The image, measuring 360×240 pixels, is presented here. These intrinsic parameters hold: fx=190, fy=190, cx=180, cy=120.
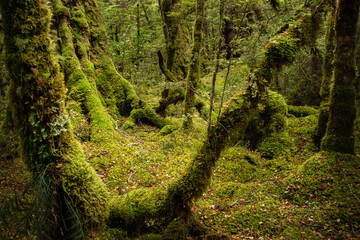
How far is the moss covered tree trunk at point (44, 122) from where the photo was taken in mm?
2234

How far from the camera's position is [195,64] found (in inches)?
332

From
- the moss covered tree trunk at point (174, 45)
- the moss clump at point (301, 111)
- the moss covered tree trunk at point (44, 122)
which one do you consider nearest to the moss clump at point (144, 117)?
the moss covered tree trunk at point (174, 45)

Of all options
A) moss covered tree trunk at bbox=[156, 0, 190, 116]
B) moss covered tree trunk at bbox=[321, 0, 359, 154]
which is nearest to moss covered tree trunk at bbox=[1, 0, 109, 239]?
moss covered tree trunk at bbox=[321, 0, 359, 154]

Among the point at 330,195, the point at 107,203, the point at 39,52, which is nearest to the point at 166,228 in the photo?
the point at 107,203

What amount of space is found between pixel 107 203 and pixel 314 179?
5.16 m

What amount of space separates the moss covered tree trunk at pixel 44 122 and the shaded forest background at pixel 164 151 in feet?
0.05

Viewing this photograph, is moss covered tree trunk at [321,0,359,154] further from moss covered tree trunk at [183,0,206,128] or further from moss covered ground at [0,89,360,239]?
moss covered tree trunk at [183,0,206,128]

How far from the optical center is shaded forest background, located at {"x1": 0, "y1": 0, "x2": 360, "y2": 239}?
8.01 feet

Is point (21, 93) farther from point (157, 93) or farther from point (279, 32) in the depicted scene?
point (157, 93)

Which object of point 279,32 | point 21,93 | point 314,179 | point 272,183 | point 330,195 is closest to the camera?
point 21,93

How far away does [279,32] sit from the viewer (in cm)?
341

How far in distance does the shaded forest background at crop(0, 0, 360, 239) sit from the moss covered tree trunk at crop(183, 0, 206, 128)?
47 mm

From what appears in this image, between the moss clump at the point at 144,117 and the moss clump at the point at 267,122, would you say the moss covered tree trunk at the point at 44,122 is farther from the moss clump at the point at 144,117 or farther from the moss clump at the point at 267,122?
the moss clump at the point at 267,122

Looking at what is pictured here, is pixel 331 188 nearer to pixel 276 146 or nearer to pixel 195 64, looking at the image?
pixel 276 146
